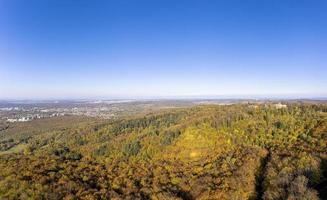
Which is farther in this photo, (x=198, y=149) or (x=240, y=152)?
(x=198, y=149)

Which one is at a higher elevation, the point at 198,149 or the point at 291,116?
the point at 291,116

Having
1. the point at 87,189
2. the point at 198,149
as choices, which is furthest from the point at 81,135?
the point at 87,189

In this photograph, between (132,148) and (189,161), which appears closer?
(189,161)

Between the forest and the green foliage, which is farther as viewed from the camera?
the green foliage

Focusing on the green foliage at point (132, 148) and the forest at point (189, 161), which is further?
the green foliage at point (132, 148)

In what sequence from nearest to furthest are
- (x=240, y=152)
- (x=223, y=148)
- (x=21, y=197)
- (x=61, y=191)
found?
(x=21, y=197) < (x=61, y=191) < (x=240, y=152) < (x=223, y=148)

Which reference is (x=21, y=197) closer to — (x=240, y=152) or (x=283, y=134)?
(x=240, y=152)

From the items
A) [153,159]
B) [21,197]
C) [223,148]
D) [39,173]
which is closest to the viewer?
[21,197]
